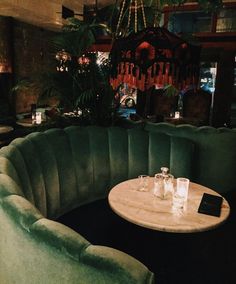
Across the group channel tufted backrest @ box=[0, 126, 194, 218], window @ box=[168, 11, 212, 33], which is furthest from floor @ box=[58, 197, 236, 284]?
window @ box=[168, 11, 212, 33]

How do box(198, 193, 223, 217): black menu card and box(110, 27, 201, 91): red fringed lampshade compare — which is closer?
box(110, 27, 201, 91): red fringed lampshade

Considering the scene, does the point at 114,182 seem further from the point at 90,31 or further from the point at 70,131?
the point at 90,31

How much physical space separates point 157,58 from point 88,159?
1.59 metres

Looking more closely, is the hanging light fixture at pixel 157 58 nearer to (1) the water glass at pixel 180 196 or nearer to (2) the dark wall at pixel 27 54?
(1) the water glass at pixel 180 196

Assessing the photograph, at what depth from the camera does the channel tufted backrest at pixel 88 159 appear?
249cm

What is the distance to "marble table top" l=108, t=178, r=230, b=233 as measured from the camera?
183 centimetres

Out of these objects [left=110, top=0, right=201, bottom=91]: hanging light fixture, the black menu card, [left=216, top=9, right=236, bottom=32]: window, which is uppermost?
[left=216, top=9, right=236, bottom=32]: window

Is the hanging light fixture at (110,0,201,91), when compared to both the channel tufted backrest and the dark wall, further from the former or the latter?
the dark wall

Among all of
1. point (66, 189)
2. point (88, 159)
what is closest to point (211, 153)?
point (88, 159)

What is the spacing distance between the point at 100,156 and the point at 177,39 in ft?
5.34

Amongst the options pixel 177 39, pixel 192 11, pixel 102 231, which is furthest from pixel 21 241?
pixel 192 11

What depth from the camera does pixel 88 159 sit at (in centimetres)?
297

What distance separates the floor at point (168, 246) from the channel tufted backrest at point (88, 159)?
207mm

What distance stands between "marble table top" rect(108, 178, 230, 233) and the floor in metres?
0.53
